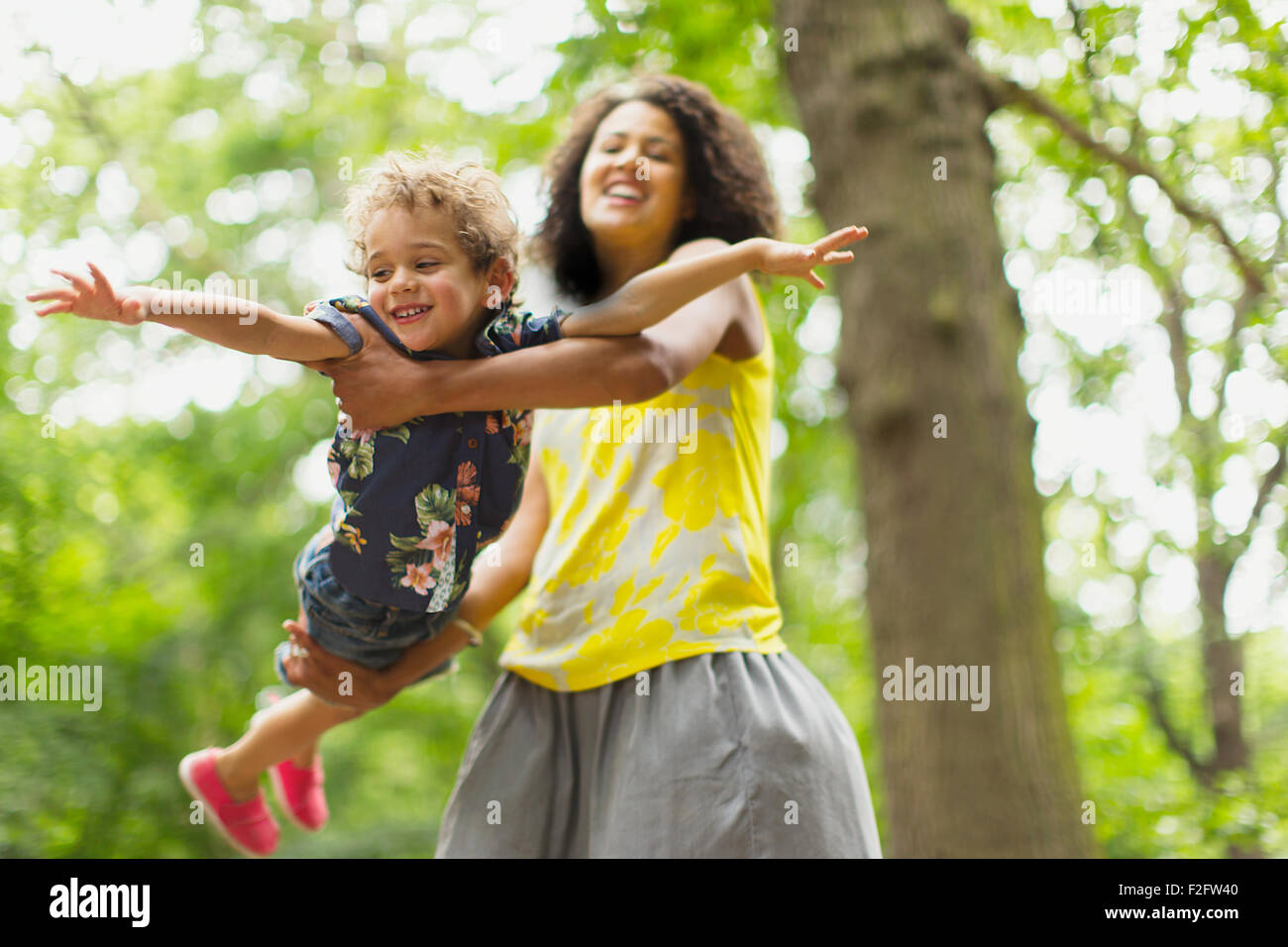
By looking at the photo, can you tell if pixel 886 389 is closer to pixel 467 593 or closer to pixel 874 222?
pixel 874 222

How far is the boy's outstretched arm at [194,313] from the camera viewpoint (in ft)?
3.90

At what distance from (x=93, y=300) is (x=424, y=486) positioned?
486 mm

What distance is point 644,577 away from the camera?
1.71m

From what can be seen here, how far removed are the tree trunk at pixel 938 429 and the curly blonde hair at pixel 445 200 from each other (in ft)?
5.74

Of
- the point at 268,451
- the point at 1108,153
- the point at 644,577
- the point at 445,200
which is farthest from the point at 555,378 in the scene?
the point at 268,451

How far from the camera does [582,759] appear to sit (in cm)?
178

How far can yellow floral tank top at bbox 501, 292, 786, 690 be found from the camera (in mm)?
1687

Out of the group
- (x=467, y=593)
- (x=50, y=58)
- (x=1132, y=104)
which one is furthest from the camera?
(x=50, y=58)

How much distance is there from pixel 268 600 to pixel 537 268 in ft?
20.1

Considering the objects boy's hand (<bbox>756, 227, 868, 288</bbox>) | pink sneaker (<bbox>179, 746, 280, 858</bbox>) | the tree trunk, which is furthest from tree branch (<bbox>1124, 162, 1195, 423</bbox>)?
pink sneaker (<bbox>179, 746, 280, 858</bbox>)

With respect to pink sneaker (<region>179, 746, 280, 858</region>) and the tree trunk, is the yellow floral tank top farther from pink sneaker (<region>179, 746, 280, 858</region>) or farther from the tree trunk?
the tree trunk

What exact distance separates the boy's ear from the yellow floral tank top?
0.38 metres

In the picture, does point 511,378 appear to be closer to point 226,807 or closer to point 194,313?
point 194,313
